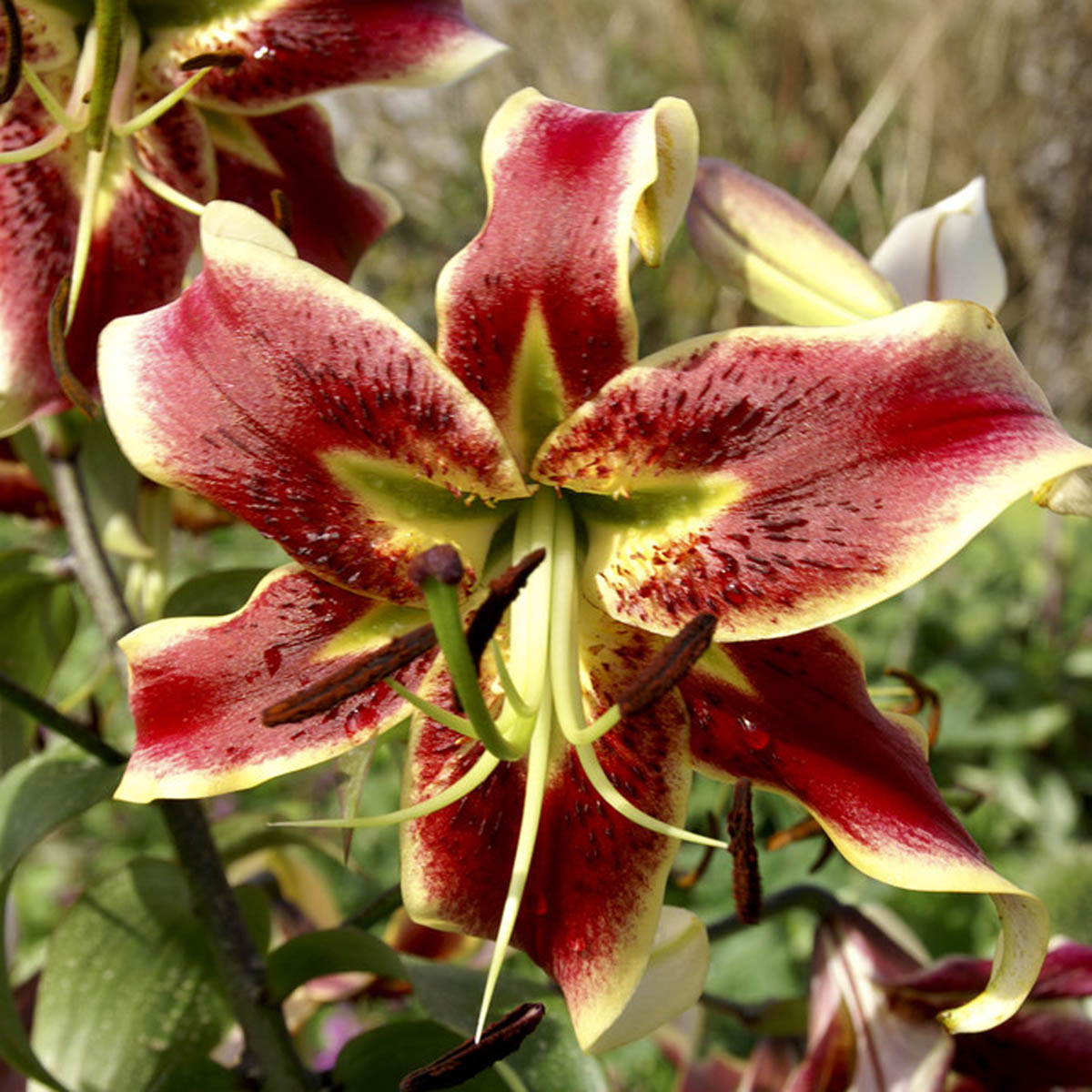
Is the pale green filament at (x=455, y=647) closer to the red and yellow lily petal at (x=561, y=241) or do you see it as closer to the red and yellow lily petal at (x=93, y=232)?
the red and yellow lily petal at (x=561, y=241)

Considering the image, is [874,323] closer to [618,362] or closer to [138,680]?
[618,362]

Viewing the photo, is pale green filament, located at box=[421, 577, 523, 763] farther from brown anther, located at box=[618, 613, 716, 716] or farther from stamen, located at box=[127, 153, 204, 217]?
stamen, located at box=[127, 153, 204, 217]

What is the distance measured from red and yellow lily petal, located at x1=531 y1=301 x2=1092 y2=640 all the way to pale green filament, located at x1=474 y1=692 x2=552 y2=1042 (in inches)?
1.7

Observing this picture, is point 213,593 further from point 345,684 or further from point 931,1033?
point 931,1033

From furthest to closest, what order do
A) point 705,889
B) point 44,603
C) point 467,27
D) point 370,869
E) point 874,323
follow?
point 370,869, point 705,889, point 44,603, point 467,27, point 874,323

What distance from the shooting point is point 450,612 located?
1.00 feet

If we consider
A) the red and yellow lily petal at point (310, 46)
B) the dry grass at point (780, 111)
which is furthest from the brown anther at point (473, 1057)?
the dry grass at point (780, 111)

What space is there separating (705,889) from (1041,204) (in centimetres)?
357

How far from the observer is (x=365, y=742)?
14.9 inches

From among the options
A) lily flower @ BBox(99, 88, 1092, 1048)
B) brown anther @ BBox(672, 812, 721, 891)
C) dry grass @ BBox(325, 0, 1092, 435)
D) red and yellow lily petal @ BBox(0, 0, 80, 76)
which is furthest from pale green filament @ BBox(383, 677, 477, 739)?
dry grass @ BBox(325, 0, 1092, 435)

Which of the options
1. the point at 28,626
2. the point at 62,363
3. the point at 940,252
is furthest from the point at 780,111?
the point at 62,363

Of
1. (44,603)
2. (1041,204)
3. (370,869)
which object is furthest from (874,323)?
(1041,204)

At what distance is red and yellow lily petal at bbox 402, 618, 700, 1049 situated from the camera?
0.36 metres

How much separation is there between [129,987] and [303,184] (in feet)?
1.10
